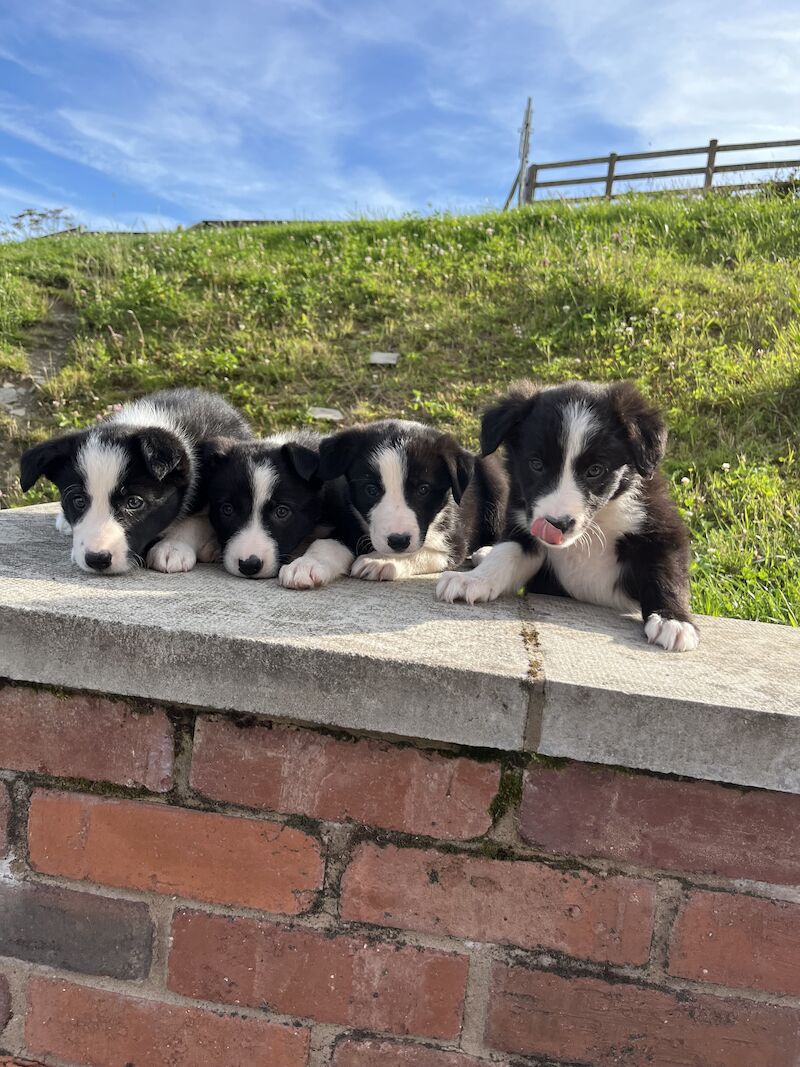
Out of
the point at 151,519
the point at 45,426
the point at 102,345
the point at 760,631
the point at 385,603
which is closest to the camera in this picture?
the point at 385,603

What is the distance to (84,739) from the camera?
1725 millimetres

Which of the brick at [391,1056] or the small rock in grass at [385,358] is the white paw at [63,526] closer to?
the brick at [391,1056]

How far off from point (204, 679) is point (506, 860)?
2.25 ft

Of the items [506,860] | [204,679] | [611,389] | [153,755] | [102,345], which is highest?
[102,345]

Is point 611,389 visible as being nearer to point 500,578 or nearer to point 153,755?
point 500,578

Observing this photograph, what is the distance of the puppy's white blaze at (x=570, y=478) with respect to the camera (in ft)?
8.22

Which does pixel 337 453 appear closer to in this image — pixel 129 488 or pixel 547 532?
pixel 129 488

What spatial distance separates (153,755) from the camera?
1708 millimetres

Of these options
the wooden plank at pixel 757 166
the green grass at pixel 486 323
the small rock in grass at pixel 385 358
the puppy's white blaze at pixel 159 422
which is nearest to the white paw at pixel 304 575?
the puppy's white blaze at pixel 159 422

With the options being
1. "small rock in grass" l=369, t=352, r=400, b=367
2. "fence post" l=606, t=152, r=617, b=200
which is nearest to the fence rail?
"fence post" l=606, t=152, r=617, b=200

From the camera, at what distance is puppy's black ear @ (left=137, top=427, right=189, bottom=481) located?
8.66 feet

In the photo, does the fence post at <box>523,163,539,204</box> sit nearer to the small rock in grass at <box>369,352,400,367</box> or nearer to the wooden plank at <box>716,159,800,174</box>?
the wooden plank at <box>716,159,800,174</box>

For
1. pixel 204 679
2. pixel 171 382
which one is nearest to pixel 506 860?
pixel 204 679

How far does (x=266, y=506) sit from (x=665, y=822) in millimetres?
1671
